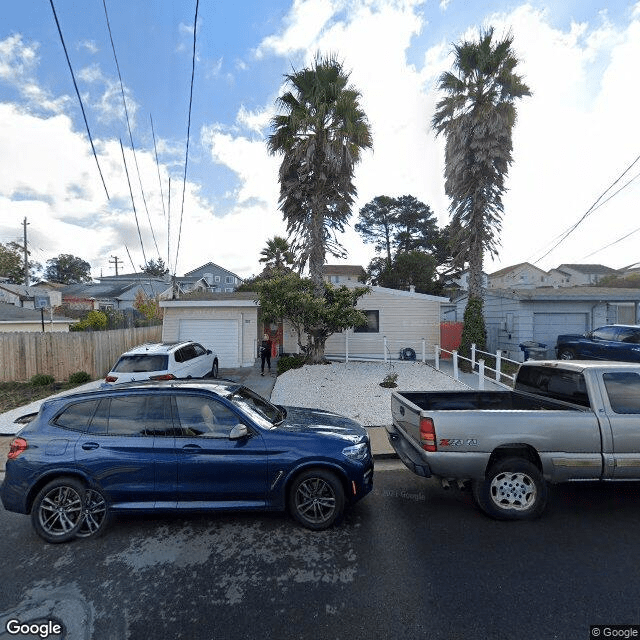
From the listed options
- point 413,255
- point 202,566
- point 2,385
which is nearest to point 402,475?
point 202,566

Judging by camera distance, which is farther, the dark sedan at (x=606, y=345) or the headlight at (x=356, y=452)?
the dark sedan at (x=606, y=345)

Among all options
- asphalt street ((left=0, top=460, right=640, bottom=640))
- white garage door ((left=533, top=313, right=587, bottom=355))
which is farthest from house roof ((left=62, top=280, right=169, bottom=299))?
asphalt street ((left=0, top=460, right=640, bottom=640))

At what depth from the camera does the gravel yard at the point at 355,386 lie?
8.19m

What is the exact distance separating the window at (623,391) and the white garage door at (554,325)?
11.9m

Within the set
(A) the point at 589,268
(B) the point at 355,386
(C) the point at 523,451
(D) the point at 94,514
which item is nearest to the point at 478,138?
(B) the point at 355,386

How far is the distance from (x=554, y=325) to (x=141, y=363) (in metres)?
15.8

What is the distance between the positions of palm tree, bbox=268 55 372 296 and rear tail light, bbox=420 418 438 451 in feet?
30.1

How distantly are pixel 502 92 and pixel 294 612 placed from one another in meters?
18.5

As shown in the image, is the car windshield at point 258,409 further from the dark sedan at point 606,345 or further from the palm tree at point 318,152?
the dark sedan at point 606,345

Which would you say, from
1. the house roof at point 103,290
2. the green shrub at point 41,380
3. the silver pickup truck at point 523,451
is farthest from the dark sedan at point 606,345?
the house roof at point 103,290

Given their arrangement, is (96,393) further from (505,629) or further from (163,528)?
(505,629)

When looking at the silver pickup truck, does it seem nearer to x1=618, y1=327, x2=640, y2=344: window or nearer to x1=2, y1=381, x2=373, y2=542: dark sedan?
x1=2, y1=381, x2=373, y2=542: dark sedan

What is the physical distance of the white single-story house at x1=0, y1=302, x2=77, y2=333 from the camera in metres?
19.0

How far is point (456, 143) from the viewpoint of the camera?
1491 cm
